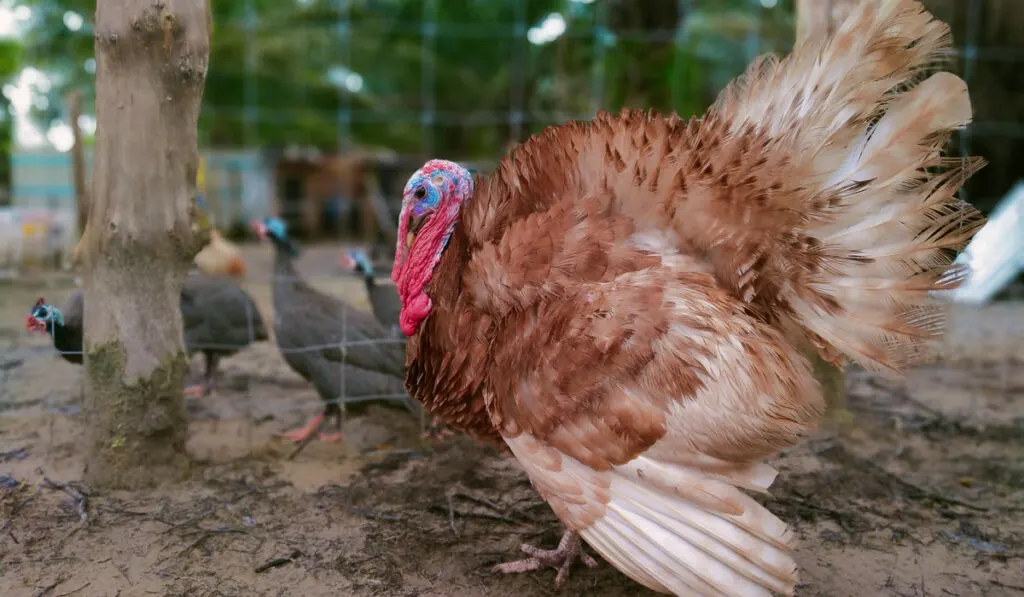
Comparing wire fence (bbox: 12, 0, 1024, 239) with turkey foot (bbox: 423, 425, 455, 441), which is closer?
turkey foot (bbox: 423, 425, 455, 441)

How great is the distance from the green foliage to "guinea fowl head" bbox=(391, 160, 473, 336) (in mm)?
7836

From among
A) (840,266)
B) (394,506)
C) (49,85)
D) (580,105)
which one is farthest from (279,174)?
(840,266)

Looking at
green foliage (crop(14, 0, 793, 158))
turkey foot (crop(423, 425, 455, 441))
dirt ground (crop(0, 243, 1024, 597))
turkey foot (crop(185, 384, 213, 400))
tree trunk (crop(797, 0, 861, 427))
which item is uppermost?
green foliage (crop(14, 0, 793, 158))

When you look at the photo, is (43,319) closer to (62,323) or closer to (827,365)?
(62,323)

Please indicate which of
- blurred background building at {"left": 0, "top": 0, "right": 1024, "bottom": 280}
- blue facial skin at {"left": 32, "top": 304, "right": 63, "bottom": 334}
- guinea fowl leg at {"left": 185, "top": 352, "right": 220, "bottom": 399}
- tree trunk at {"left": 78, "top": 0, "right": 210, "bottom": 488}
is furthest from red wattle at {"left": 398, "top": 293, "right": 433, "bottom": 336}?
blurred background building at {"left": 0, "top": 0, "right": 1024, "bottom": 280}

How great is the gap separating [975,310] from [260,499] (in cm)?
900

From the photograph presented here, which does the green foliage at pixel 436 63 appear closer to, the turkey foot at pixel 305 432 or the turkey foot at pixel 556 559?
the turkey foot at pixel 305 432

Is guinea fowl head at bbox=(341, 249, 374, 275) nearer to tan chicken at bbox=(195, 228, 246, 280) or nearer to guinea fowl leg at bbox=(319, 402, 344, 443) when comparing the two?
A: guinea fowl leg at bbox=(319, 402, 344, 443)

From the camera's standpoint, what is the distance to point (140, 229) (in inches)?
129

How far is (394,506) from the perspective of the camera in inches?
138

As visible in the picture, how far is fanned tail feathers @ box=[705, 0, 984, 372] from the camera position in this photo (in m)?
2.53

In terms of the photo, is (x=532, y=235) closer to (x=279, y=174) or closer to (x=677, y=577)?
(x=677, y=577)

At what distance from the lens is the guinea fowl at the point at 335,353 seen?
417cm

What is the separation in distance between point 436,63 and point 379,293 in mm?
14110
